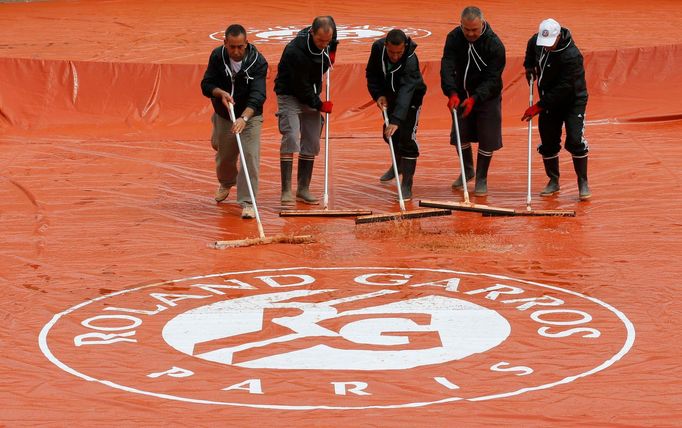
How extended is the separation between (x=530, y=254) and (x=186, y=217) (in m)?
2.85

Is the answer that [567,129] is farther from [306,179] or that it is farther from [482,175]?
[306,179]

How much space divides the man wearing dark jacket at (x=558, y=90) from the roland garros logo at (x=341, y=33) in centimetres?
Answer: 648

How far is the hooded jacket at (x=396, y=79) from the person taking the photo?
→ 9992 millimetres

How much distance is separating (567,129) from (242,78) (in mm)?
2760

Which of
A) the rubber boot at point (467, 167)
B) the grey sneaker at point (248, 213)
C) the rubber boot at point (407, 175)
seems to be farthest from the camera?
the rubber boot at point (467, 167)

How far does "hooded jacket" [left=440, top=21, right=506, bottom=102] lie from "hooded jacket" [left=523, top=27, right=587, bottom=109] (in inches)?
12.4

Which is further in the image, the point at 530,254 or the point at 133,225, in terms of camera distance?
the point at 133,225

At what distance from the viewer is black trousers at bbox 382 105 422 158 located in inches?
404

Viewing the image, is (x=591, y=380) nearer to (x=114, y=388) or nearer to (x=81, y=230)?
(x=114, y=388)

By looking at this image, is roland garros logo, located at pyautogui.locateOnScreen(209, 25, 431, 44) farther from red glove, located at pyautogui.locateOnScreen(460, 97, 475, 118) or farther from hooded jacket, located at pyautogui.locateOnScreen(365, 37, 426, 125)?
red glove, located at pyautogui.locateOnScreen(460, 97, 475, 118)

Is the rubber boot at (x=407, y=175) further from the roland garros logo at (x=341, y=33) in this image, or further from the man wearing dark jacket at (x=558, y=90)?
the roland garros logo at (x=341, y=33)

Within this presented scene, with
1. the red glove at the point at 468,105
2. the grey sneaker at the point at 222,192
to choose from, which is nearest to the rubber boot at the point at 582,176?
the red glove at the point at 468,105

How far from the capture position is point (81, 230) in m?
9.25

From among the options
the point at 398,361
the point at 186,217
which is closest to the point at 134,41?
the point at 186,217
